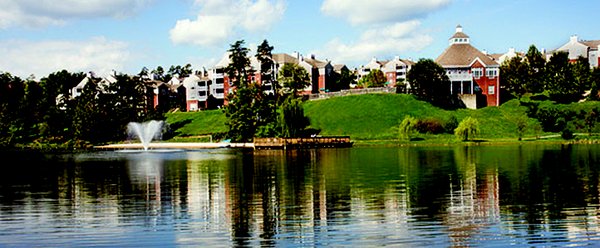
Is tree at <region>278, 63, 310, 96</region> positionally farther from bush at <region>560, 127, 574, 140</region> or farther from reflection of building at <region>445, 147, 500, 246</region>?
reflection of building at <region>445, 147, 500, 246</region>

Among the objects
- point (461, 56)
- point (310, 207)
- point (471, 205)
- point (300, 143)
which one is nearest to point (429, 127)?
point (300, 143)

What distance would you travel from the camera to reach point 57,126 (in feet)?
426

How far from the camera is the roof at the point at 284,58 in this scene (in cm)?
15550

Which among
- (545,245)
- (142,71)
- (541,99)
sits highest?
(142,71)

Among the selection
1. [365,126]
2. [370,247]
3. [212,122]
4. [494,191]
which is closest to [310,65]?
[212,122]

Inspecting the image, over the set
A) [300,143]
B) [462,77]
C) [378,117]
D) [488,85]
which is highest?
[462,77]

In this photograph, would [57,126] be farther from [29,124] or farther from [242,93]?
[242,93]

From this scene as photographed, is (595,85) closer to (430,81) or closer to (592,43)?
(430,81)

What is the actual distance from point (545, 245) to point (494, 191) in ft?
51.8

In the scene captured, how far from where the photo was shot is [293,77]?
453 ft

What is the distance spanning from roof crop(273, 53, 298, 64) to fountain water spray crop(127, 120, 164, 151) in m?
35.8

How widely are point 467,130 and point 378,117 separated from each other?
778 inches

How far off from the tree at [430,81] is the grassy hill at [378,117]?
249 centimetres

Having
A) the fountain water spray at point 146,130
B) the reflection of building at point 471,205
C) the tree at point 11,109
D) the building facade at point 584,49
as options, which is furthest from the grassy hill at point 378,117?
the reflection of building at point 471,205
